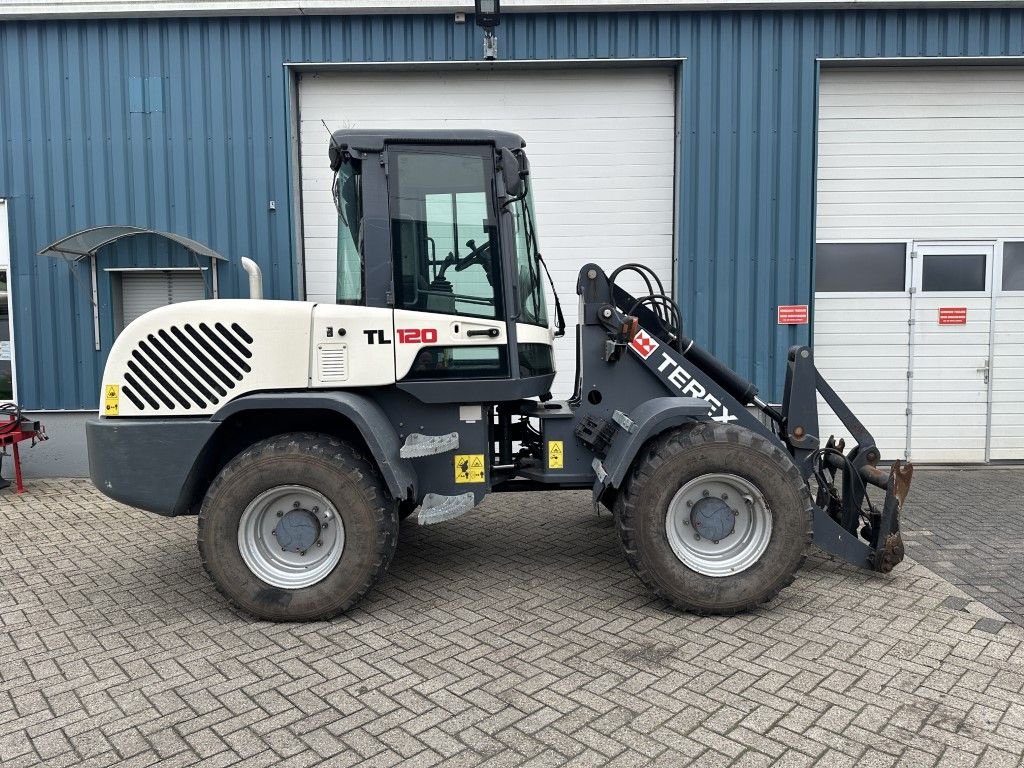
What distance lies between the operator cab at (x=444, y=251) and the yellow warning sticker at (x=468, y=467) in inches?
15.8

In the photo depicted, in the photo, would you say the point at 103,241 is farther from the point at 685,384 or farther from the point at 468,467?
the point at 685,384

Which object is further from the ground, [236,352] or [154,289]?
[154,289]

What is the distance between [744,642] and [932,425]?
6.14m

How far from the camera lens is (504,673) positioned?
3.39m

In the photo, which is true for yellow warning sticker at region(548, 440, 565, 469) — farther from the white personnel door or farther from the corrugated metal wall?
the white personnel door

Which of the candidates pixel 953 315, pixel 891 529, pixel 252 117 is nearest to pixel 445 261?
pixel 891 529

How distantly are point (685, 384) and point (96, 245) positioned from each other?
6540 millimetres

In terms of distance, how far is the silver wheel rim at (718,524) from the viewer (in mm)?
4066

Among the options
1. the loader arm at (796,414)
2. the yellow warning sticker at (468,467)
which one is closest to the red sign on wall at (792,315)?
the loader arm at (796,414)

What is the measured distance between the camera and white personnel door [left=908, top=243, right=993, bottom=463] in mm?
8297

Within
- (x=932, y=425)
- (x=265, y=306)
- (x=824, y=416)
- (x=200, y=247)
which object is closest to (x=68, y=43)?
(x=200, y=247)

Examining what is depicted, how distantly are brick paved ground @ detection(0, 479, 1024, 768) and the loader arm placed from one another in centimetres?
36

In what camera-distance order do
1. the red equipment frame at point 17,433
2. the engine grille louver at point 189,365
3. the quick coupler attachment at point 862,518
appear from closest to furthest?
the engine grille louver at point 189,365
the quick coupler attachment at point 862,518
the red equipment frame at point 17,433

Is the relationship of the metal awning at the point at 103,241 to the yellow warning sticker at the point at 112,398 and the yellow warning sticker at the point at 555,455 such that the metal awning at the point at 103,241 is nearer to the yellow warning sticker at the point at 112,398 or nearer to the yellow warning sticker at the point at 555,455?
the yellow warning sticker at the point at 112,398
